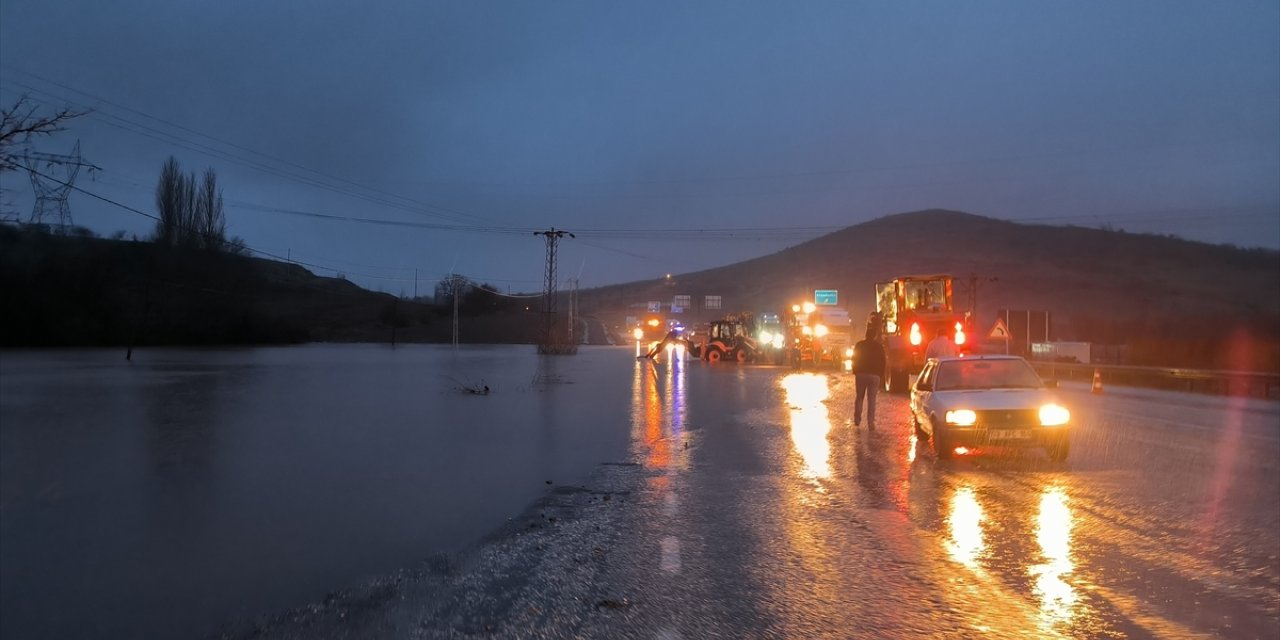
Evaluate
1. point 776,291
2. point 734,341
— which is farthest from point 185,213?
point 776,291

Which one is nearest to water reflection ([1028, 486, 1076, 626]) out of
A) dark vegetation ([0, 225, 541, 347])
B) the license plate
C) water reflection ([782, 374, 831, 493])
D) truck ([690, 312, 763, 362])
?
the license plate

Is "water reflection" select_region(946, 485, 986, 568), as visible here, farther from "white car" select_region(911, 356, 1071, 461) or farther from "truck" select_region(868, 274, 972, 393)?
"truck" select_region(868, 274, 972, 393)

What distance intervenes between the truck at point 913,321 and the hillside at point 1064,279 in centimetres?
2034

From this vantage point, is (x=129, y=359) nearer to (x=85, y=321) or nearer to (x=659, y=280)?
(x=85, y=321)

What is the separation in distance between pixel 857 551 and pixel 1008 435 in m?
5.15

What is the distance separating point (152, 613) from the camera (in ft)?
18.0

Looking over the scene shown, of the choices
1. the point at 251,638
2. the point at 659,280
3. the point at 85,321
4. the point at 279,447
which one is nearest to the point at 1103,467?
the point at 251,638

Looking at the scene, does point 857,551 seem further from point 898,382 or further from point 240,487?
point 898,382

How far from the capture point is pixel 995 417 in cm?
1100

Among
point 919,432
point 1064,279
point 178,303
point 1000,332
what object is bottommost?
point 919,432

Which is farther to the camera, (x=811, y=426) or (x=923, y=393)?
(x=811, y=426)

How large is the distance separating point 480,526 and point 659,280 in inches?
6125

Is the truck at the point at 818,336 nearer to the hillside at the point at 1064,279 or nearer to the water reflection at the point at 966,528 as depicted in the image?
the hillside at the point at 1064,279

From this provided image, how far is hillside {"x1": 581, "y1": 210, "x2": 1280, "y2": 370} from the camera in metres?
56.1
